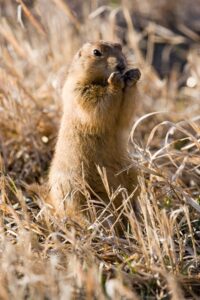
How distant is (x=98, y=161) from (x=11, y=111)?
1.40 metres

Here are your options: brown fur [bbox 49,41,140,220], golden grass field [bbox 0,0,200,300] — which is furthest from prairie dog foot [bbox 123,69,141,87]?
golden grass field [bbox 0,0,200,300]

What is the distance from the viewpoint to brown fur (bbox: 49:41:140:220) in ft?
14.4

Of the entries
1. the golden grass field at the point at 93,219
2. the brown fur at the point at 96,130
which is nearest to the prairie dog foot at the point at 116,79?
the brown fur at the point at 96,130

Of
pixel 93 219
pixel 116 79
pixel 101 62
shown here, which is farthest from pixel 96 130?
pixel 93 219

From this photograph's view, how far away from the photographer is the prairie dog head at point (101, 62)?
4.52 m

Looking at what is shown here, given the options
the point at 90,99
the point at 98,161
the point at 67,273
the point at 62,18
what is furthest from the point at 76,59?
the point at 62,18

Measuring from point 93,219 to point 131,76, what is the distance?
957 mm

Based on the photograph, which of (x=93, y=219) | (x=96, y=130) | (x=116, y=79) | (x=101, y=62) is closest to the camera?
(x=93, y=219)

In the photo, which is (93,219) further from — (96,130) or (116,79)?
(116,79)

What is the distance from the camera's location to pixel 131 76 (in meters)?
4.40

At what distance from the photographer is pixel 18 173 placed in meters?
5.47

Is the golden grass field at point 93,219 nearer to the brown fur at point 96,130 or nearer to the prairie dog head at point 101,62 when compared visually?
the brown fur at point 96,130

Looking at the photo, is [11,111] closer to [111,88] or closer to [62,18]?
[111,88]

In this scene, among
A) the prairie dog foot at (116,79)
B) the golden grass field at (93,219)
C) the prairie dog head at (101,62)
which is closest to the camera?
the golden grass field at (93,219)
